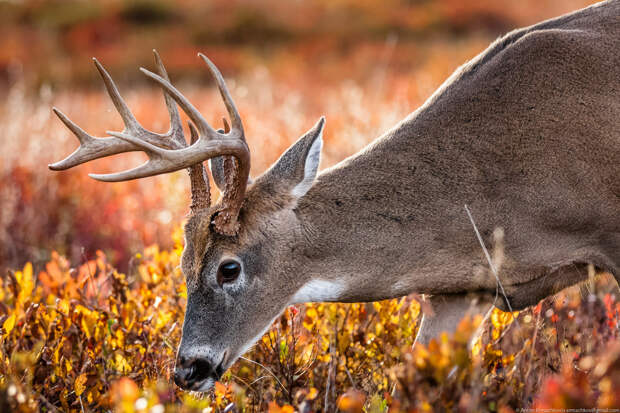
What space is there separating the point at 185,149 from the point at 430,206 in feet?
4.02

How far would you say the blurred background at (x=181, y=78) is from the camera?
7.91 meters

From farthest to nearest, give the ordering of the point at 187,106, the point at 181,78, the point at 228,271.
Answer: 1. the point at 181,78
2. the point at 228,271
3. the point at 187,106

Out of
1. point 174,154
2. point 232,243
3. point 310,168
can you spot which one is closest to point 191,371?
point 232,243

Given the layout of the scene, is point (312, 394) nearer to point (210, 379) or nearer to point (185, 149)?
point (210, 379)

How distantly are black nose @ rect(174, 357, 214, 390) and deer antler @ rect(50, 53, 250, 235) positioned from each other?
64 centimetres

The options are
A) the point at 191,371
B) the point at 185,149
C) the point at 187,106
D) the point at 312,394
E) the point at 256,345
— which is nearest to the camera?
the point at 312,394

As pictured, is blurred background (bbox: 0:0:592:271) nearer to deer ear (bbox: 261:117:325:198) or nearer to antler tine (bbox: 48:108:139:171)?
antler tine (bbox: 48:108:139:171)

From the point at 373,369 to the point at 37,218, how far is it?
4.58m

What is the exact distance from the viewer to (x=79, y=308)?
14.4ft

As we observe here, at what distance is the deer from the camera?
3.88 m

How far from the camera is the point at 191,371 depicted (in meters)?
3.87

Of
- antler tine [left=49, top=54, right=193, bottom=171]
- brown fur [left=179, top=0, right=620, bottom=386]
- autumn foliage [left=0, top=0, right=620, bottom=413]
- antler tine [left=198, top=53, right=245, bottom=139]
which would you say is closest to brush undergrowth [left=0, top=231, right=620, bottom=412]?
autumn foliage [left=0, top=0, right=620, bottom=413]

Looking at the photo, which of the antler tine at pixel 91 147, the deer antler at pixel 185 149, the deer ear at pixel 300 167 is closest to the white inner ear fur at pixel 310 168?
the deer ear at pixel 300 167

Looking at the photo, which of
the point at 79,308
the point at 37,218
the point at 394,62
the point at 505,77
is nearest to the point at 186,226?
the point at 79,308
